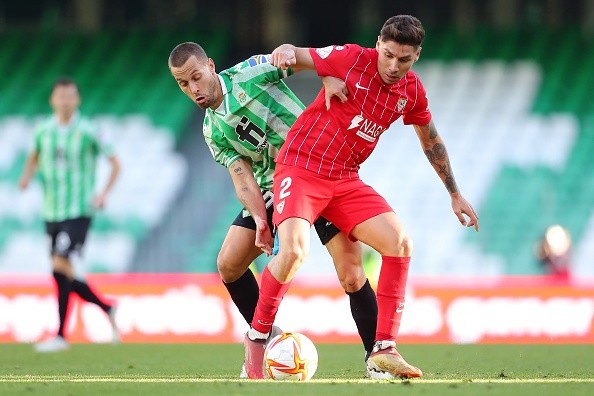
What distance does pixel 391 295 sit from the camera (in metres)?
6.50

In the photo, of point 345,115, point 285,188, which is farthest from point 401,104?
point 285,188

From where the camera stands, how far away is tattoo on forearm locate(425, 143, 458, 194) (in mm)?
7004

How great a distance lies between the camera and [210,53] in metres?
18.6

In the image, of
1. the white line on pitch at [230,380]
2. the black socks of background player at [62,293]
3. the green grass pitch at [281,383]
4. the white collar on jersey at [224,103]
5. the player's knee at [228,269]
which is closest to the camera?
the green grass pitch at [281,383]

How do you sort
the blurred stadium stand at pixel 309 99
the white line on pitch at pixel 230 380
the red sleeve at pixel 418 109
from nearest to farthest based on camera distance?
the white line on pitch at pixel 230 380 → the red sleeve at pixel 418 109 → the blurred stadium stand at pixel 309 99

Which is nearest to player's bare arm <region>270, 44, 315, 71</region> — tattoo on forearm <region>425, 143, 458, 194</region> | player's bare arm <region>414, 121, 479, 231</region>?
player's bare arm <region>414, 121, 479, 231</region>

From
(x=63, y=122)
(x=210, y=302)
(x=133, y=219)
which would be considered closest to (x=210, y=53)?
(x=133, y=219)

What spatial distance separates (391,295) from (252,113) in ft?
4.11

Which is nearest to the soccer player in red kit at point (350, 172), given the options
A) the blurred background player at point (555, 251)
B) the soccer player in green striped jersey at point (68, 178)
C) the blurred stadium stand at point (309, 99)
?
the soccer player in green striped jersey at point (68, 178)

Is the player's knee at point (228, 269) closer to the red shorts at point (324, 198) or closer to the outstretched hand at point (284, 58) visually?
the red shorts at point (324, 198)

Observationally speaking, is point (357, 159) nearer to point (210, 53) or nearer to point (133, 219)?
point (133, 219)

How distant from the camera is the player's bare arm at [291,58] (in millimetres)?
6367

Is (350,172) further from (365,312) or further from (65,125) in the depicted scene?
(65,125)

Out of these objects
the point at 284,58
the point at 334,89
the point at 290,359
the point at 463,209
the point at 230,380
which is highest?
the point at 284,58
